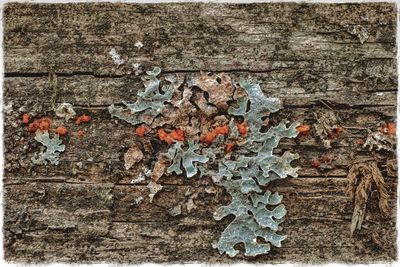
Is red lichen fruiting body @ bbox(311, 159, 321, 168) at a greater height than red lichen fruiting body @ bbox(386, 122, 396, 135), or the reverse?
red lichen fruiting body @ bbox(386, 122, 396, 135)

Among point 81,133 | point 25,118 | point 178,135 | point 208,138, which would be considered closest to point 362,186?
point 208,138

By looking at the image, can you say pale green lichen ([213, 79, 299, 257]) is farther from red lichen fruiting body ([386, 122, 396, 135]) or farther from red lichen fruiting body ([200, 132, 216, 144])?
red lichen fruiting body ([386, 122, 396, 135])

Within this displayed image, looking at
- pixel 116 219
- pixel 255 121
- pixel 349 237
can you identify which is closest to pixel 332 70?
pixel 255 121

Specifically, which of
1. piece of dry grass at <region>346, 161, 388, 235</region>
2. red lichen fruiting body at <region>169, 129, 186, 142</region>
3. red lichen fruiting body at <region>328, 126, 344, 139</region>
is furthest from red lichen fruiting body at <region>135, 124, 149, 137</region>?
piece of dry grass at <region>346, 161, 388, 235</region>

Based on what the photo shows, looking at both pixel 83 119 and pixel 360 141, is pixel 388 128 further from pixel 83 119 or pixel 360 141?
pixel 83 119

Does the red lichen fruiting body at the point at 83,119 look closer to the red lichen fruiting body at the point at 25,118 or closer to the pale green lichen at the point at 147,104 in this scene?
the pale green lichen at the point at 147,104

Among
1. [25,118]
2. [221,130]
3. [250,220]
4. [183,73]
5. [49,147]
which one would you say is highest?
[183,73]

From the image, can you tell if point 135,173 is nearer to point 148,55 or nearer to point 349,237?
point 148,55
